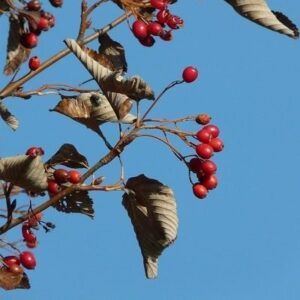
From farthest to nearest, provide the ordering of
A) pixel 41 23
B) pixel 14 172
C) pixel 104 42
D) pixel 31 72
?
pixel 104 42
pixel 31 72
pixel 41 23
pixel 14 172

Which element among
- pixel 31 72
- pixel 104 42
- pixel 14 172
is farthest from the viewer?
pixel 104 42

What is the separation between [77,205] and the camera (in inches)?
113

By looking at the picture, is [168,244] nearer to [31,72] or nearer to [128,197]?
[128,197]

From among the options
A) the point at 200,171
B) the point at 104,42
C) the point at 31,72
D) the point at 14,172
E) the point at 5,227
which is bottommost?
the point at 5,227

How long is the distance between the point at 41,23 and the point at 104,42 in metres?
0.50

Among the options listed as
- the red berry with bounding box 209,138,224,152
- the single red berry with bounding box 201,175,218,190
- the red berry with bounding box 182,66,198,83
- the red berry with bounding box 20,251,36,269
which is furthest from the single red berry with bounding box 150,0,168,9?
the red berry with bounding box 20,251,36,269

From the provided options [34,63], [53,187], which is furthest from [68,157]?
[34,63]

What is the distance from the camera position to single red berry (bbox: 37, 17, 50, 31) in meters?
2.61

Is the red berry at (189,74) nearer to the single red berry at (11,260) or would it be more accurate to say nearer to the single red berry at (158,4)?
the single red berry at (158,4)

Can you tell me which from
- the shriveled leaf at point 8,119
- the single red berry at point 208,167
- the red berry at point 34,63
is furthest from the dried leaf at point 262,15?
the shriveled leaf at point 8,119

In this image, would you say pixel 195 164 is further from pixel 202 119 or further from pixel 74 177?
pixel 74 177

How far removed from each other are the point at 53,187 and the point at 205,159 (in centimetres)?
52

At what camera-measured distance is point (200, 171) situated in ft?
8.87

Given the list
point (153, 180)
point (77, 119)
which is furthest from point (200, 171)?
point (77, 119)
